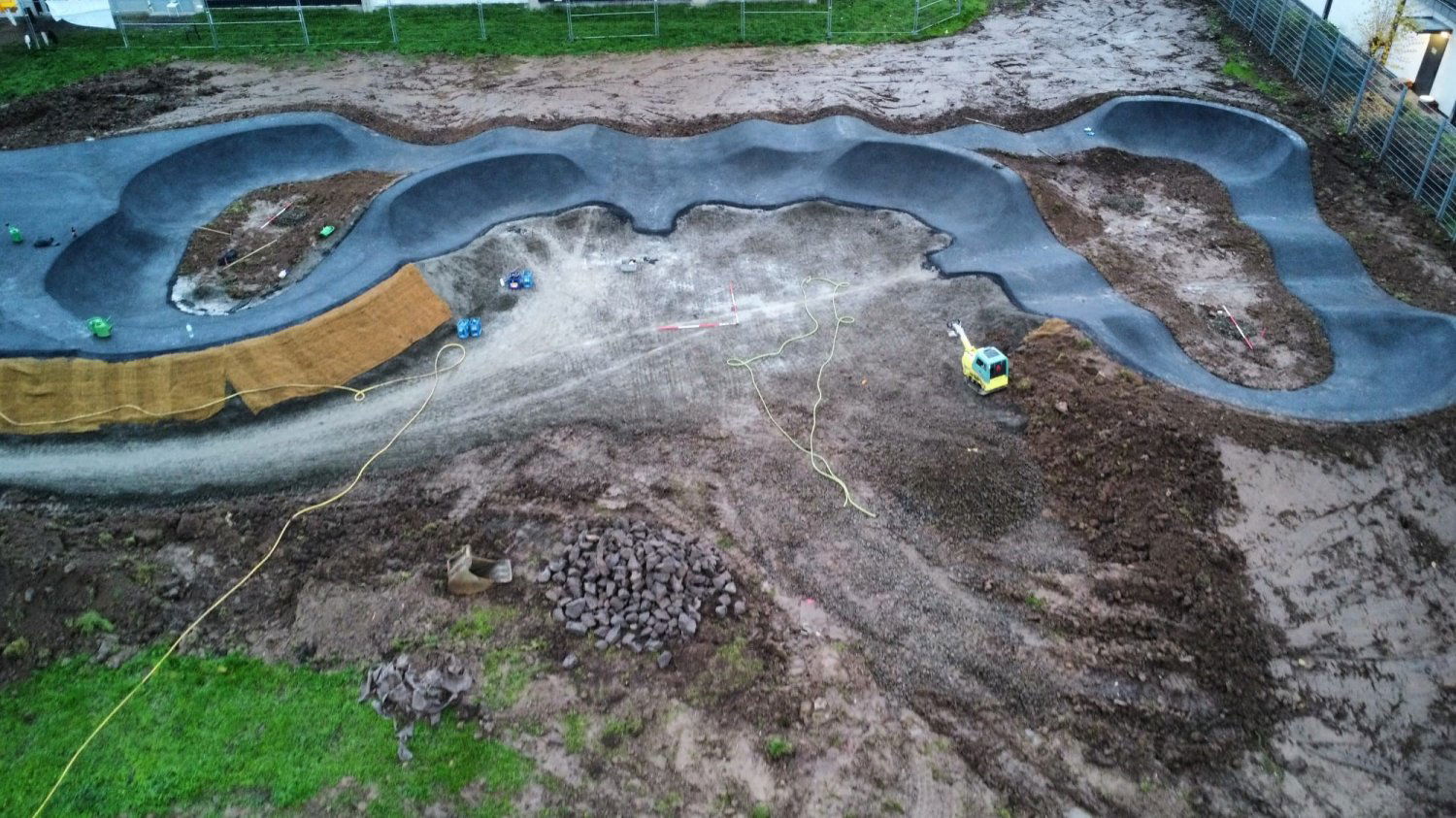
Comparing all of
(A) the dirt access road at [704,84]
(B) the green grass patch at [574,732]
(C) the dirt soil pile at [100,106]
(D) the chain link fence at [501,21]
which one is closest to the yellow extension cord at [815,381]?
(B) the green grass patch at [574,732]

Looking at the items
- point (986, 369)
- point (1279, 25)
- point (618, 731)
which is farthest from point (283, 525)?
point (1279, 25)

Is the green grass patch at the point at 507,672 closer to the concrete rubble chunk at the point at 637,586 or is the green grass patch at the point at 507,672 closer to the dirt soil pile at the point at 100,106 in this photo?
the concrete rubble chunk at the point at 637,586

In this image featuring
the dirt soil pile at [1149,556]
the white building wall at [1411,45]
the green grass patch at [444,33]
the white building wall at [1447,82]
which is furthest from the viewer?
the green grass patch at [444,33]

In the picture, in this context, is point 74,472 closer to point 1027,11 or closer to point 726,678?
point 726,678

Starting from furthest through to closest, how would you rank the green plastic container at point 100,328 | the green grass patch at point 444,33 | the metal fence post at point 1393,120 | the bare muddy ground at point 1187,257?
the green grass patch at point 444,33
the metal fence post at point 1393,120
the bare muddy ground at point 1187,257
the green plastic container at point 100,328

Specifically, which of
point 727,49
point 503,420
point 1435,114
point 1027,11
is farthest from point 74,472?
point 1027,11

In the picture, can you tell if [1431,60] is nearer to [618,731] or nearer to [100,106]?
[618,731]

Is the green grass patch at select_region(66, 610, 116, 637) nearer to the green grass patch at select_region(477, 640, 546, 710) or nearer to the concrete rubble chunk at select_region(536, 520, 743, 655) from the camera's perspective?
the green grass patch at select_region(477, 640, 546, 710)
